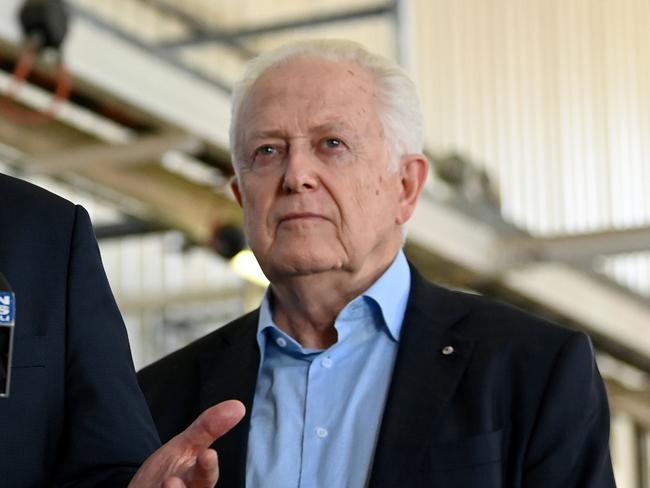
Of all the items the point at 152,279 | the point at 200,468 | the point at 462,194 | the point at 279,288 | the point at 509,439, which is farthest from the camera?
the point at 152,279

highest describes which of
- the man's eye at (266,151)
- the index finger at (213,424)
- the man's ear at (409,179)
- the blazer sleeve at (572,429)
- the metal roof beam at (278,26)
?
the metal roof beam at (278,26)

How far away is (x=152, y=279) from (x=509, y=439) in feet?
28.3

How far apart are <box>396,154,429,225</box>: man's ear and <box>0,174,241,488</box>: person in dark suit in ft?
3.36

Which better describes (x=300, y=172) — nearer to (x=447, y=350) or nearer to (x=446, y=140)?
(x=447, y=350)

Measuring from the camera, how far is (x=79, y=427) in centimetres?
191

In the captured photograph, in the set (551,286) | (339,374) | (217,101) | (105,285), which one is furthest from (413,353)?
(551,286)

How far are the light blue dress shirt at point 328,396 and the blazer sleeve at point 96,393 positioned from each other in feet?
2.35

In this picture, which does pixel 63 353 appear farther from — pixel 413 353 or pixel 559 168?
pixel 559 168

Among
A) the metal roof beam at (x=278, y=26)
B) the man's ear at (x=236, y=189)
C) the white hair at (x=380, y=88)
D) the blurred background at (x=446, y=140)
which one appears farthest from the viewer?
the metal roof beam at (x=278, y=26)

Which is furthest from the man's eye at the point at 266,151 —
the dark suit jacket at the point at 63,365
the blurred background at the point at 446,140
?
the blurred background at the point at 446,140

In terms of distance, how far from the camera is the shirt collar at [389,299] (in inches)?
112

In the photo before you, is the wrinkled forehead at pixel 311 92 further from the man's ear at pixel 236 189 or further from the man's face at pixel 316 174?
the man's ear at pixel 236 189

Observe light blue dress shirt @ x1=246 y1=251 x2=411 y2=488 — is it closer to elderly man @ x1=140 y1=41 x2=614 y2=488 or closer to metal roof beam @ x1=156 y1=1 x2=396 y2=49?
elderly man @ x1=140 y1=41 x2=614 y2=488

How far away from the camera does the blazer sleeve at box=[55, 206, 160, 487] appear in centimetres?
190
